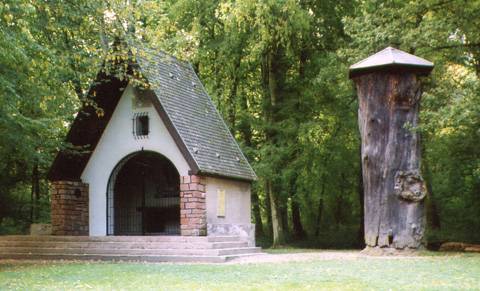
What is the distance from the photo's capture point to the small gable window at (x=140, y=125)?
2070cm

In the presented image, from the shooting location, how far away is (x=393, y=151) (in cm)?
1617

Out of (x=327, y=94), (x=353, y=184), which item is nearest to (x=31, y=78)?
(x=327, y=94)

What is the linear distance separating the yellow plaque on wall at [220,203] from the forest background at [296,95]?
12.2ft

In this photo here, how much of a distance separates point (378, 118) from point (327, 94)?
351 inches

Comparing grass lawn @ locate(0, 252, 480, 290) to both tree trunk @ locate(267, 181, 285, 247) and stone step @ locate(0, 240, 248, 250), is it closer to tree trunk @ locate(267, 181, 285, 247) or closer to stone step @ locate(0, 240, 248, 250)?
stone step @ locate(0, 240, 248, 250)

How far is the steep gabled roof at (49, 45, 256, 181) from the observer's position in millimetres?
19250

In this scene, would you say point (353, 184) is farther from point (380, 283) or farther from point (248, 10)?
point (380, 283)

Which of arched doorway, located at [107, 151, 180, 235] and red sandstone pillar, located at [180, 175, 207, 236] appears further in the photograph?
arched doorway, located at [107, 151, 180, 235]

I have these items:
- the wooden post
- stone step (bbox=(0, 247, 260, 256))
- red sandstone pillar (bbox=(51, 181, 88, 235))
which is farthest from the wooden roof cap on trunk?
red sandstone pillar (bbox=(51, 181, 88, 235))

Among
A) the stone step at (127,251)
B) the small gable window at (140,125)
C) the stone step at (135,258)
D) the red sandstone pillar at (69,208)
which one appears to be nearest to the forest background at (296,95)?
the red sandstone pillar at (69,208)

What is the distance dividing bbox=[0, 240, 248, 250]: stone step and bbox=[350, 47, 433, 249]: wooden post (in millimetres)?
4177

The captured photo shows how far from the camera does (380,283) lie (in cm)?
946

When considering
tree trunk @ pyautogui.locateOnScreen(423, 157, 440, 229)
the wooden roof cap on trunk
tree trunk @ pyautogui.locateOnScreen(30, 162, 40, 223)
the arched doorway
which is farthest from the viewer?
tree trunk @ pyautogui.locateOnScreen(30, 162, 40, 223)

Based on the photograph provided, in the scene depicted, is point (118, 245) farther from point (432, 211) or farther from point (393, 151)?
point (432, 211)
